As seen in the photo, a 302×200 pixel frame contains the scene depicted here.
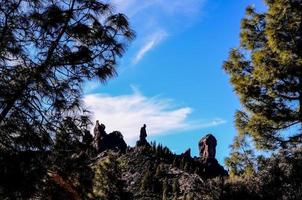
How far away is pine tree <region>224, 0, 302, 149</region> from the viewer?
19.6m

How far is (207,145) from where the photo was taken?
50.3 metres

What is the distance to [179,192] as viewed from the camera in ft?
73.2

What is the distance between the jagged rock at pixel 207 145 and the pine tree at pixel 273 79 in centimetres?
2847

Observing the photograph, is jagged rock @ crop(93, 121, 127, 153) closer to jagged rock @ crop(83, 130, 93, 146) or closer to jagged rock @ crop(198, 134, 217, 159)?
jagged rock @ crop(198, 134, 217, 159)

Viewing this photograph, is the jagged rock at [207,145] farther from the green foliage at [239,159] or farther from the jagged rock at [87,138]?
the jagged rock at [87,138]

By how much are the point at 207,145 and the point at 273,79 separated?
3104cm

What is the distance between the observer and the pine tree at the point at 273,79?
19625mm

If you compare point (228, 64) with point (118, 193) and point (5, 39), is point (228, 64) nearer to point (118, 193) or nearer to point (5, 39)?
point (118, 193)

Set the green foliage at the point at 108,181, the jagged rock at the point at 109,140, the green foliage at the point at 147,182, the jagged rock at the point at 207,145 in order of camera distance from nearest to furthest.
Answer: the green foliage at the point at 108,181 → the green foliage at the point at 147,182 → the jagged rock at the point at 109,140 → the jagged rock at the point at 207,145

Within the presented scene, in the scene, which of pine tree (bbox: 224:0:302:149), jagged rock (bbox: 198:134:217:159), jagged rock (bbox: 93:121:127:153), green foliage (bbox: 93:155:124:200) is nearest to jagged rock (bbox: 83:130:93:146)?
green foliage (bbox: 93:155:124:200)

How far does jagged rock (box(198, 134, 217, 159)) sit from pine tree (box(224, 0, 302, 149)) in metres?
28.5

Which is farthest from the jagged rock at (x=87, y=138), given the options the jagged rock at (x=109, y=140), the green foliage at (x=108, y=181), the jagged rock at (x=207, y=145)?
the jagged rock at (x=207, y=145)

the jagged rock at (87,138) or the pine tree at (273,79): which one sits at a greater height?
the pine tree at (273,79)

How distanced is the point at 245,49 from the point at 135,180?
9.29m
